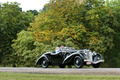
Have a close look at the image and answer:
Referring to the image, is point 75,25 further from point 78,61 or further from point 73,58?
point 78,61

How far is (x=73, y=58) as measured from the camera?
49.9ft

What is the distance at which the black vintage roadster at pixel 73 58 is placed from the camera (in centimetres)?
1471

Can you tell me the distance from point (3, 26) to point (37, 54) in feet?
42.4

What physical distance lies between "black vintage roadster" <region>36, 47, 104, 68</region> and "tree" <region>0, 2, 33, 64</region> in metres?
23.9

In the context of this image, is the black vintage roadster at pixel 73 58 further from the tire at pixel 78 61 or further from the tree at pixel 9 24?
the tree at pixel 9 24

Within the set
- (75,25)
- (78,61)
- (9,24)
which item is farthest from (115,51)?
(78,61)

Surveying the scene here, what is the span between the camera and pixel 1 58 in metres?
41.1

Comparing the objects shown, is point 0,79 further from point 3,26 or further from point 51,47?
point 3,26

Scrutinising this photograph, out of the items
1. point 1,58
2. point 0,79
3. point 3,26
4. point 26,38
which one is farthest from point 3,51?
point 0,79

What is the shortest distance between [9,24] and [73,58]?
2768cm

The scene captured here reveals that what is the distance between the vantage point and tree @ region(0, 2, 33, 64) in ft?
133

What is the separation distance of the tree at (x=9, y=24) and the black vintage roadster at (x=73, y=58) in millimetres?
23912

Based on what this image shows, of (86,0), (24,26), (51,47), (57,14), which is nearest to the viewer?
(51,47)

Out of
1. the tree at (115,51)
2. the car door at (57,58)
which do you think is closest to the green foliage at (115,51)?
the tree at (115,51)
